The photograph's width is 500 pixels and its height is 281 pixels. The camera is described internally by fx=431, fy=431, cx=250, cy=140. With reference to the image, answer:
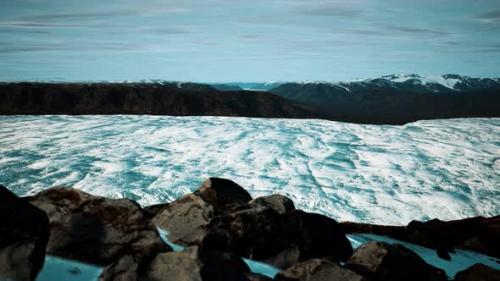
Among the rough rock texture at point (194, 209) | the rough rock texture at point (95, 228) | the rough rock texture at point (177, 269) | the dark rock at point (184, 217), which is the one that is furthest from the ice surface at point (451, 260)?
the rough rock texture at point (95, 228)

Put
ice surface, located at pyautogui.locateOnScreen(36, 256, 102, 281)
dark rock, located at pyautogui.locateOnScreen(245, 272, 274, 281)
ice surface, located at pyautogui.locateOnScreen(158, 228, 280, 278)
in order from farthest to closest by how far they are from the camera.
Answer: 1. ice surface, located at pyautogui.locateOnScreen(158, 228, 280, 278)
2. dark rock, located at pyautogui.locateOnScreen(245, 272, 274, 281)
3. ice surface, located at pyautogui.locateOnScreen(36, 256, 102, 281)

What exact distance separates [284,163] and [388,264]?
1409 centimetres

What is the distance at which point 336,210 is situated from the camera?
14.5m

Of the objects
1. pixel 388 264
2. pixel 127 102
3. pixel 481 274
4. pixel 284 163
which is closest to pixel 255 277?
pixel 388 264

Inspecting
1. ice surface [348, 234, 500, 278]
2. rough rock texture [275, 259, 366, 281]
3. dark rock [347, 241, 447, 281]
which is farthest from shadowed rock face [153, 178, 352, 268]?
ice surface [348, 234, 500, 278]

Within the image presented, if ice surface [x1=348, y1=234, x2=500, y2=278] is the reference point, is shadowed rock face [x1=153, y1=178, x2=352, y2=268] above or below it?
above

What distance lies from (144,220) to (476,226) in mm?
7982

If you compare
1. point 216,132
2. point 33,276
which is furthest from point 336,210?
point 216,132

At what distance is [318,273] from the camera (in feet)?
18.5

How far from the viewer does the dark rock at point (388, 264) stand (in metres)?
5.98

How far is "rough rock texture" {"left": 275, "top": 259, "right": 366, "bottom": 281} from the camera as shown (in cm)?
555

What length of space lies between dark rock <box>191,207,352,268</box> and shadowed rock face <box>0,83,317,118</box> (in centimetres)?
9045

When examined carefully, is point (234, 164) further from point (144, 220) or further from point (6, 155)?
point (144, 220)

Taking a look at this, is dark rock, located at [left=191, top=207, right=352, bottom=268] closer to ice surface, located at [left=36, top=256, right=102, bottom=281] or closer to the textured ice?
ice surface, located at [left=36, top=256, right=102, bottom=281]
